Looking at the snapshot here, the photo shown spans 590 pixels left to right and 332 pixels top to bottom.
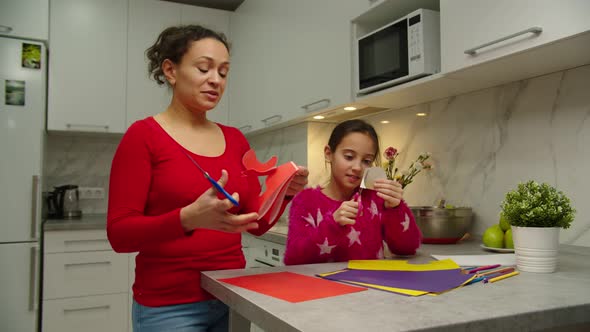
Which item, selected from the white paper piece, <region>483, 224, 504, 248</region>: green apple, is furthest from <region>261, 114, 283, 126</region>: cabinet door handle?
the white paper piece

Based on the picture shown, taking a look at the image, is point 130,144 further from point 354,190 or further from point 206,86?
point 354,190

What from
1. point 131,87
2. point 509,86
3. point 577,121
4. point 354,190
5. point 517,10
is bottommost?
point 354,190

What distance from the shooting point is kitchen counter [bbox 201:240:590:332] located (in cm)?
62

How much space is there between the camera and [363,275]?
3.14 feet

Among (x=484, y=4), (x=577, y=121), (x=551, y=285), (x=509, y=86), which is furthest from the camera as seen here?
(x=509, y=86)

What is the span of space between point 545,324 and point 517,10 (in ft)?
Answer: 2.91

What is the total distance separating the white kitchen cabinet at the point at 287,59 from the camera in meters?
2.05

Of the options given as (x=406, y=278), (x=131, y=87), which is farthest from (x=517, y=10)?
(x=131, y=87)

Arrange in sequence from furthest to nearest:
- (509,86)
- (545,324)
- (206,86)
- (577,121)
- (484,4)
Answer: (509,86), (577,121), (484,4), (206,86), (545,324)

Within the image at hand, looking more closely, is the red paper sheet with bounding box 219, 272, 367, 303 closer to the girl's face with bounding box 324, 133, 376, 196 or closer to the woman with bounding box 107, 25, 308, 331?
the woman with bounding box 107, 25, 308, 331

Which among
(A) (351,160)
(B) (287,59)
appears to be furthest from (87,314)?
(A) (351,160)

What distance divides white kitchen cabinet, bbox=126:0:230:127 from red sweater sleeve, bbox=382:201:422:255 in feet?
7.15

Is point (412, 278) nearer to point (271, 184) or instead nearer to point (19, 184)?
point (271, 184)

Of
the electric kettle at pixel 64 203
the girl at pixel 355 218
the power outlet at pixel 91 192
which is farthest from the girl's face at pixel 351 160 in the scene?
the power outlet at pixel 91 192
